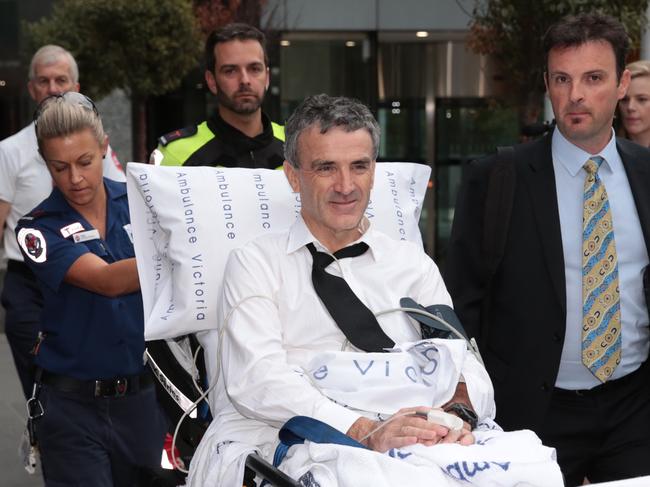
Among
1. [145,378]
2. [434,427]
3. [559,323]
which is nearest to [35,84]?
[145,378]

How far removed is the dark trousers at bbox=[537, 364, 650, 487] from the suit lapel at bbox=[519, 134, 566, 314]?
32 centimetres

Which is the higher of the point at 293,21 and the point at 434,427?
the point at 293,21

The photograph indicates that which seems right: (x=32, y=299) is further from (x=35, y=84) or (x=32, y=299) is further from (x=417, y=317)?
(x=417, y=317)

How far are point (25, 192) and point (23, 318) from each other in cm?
→ 88

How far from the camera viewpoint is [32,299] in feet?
19.1

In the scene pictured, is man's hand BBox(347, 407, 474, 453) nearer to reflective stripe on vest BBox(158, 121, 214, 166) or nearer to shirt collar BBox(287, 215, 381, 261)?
shirt collar BBox(287, 215, 381, 261)

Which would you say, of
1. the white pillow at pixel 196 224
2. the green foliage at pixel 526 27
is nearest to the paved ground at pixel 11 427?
the white pillow at pixel 196 224

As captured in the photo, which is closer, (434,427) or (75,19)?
(434,427)

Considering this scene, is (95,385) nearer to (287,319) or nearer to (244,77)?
(287,319)

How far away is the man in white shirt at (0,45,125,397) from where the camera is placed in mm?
5727

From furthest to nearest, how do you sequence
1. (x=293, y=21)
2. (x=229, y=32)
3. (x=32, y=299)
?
1. (x=293, y=21)
2. (x=32, y=299)
3. (x=229, y=32)

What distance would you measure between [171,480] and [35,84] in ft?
11.2

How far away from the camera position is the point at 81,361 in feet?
13.7

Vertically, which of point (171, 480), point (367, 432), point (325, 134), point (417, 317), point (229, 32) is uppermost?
point (229, 32)
